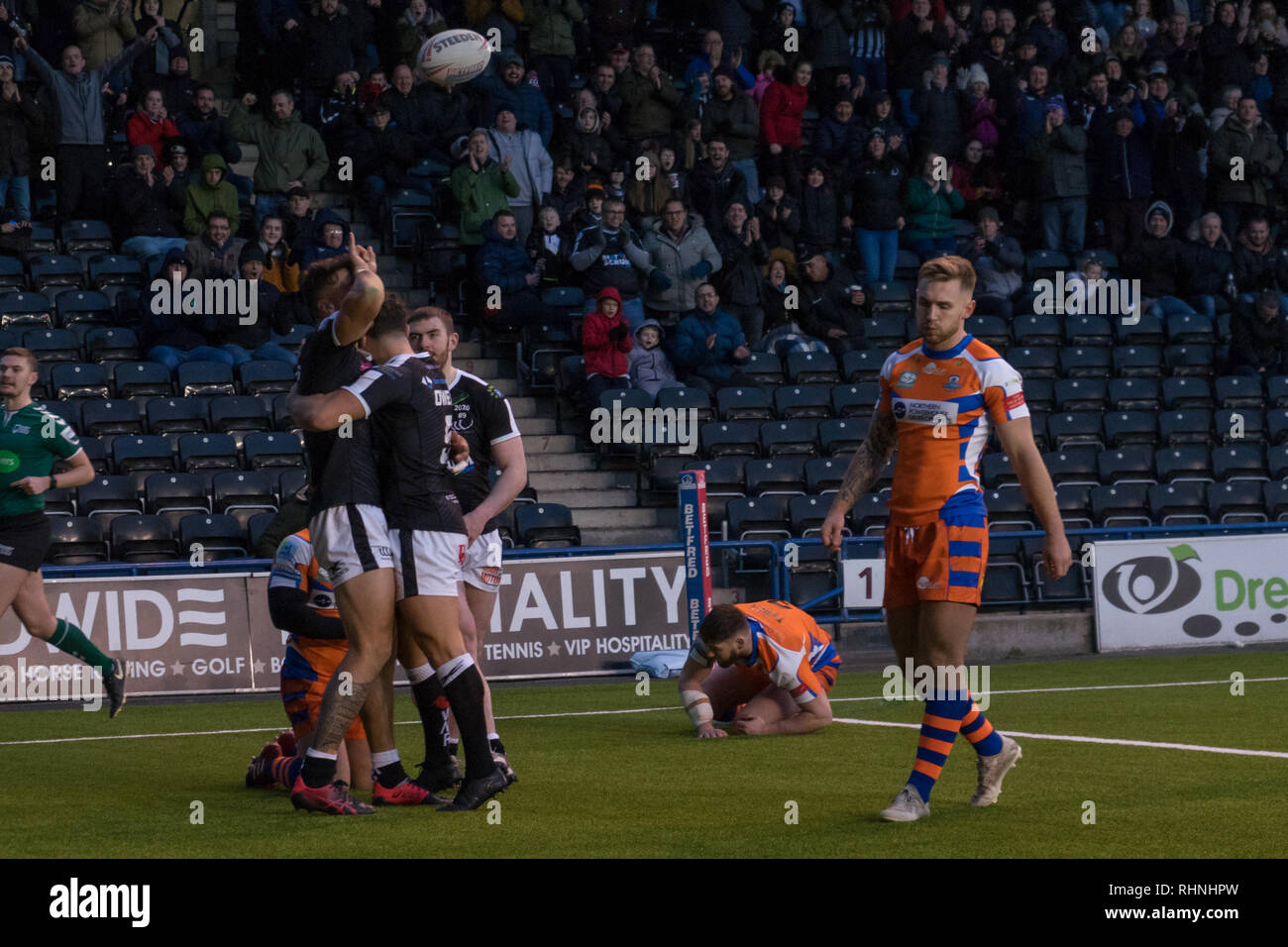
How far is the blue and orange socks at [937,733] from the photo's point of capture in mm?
6797

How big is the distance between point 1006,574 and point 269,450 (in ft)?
24.9

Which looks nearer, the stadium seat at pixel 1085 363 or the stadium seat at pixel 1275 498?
the stadium seat at pixel 1275 498

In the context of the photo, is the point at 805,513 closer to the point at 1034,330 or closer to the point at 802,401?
the point at 802,401

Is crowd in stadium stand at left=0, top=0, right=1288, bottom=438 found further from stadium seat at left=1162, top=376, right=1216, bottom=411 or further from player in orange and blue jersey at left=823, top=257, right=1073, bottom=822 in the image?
player in orange and blue jersey at left=823, top=257, right=1073, bottom=822

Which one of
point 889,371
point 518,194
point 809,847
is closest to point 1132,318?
point 518,194

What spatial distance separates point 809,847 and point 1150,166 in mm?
18192

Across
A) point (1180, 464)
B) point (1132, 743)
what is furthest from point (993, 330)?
point (1132, 743)

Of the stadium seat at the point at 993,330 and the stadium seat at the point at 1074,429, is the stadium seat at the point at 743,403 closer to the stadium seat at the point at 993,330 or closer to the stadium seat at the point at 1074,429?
the stadium seat at the point at 993,330

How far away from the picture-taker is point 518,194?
19.9 m

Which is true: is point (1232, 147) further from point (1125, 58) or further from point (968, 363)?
point (968, 363)

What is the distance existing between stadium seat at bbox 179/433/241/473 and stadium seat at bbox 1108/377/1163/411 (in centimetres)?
1009

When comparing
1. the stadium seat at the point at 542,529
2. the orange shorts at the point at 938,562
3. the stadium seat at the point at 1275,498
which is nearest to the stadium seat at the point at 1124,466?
the stadium seat at the point at 1275,498

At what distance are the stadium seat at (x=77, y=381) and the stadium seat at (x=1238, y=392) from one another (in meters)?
12.5

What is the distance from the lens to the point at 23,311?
18.0 meters
